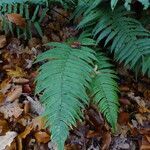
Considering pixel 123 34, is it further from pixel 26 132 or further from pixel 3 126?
pixel 3 126

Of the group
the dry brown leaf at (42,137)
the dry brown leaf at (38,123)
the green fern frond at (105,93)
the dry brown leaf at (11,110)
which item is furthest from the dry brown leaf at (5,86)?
the green fern frond at (105,93)

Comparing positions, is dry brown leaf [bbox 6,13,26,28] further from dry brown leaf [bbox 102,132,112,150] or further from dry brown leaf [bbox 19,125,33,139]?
dry brown leaf [bbox 102,132,112,150]

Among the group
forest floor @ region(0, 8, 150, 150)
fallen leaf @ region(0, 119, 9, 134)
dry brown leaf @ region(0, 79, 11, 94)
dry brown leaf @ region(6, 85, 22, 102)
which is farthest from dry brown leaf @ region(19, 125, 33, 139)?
dry brown leaf @ region(0, 79, 11, 94)

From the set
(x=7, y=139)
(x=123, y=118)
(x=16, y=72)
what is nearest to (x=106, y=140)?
(x=123, y=118)

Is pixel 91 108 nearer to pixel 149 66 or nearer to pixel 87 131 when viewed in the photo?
pixel 87 131

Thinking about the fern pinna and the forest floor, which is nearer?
the fern pinna

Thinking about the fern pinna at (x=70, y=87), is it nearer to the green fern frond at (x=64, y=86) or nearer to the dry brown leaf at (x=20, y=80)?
the green fern frond at (x=64, y=86)
